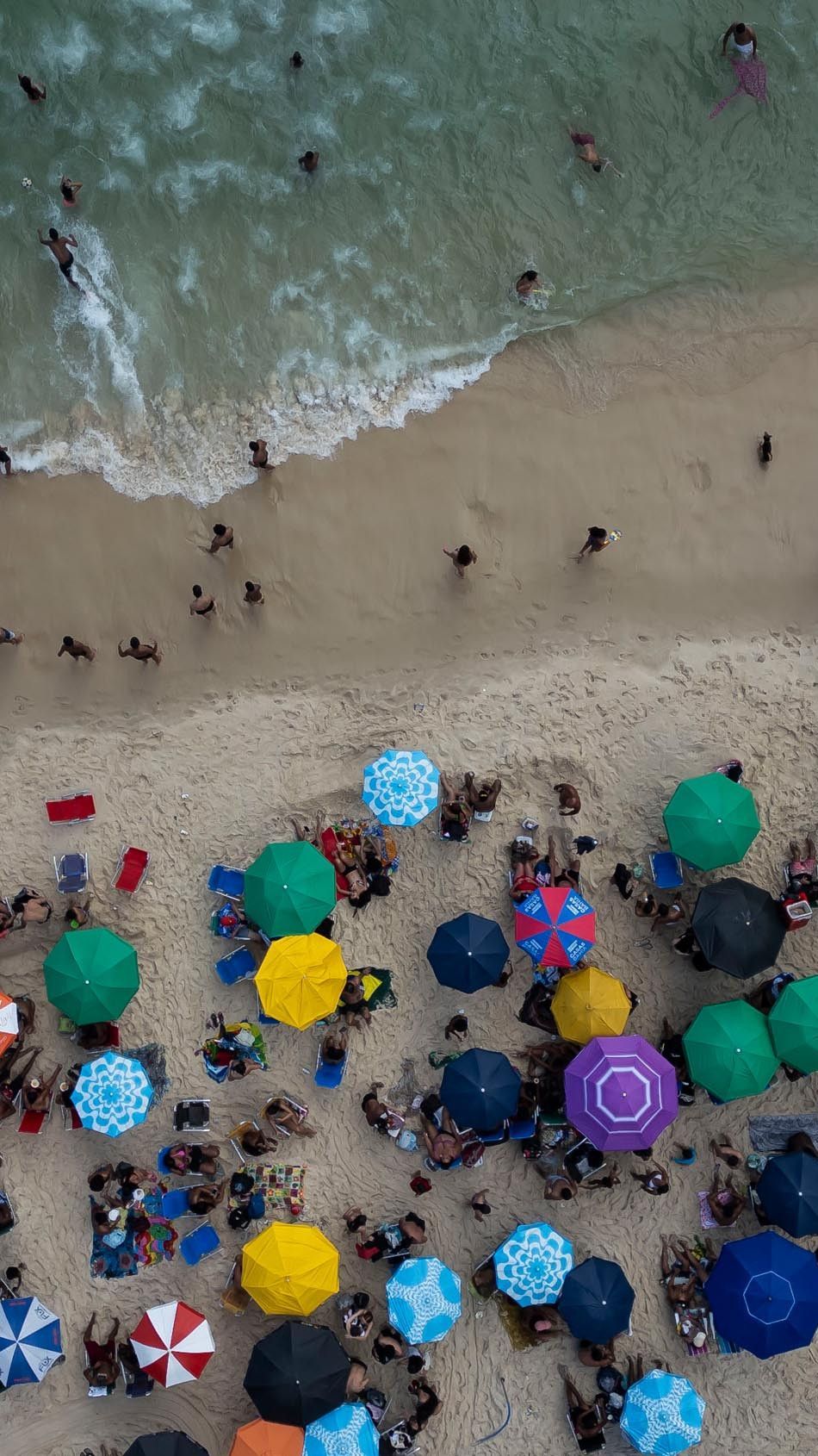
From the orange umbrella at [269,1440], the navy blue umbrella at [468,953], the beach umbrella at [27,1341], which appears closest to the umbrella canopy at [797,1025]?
the navy blue umbrella at [468,953]

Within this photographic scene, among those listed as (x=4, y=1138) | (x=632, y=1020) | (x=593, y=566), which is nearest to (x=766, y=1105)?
(x=632, y=1020)

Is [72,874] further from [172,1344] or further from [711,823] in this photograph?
[711,823]

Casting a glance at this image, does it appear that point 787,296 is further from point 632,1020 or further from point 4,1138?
point 4,1138

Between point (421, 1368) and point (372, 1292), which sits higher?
point (372, 1292)

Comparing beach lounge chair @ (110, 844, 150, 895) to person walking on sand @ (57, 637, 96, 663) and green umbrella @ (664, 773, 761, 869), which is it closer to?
person walking on sand @ (57, 637, 96, 663)

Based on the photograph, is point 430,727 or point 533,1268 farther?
point 430,727

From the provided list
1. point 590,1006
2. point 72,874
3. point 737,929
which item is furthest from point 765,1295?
point 72,874

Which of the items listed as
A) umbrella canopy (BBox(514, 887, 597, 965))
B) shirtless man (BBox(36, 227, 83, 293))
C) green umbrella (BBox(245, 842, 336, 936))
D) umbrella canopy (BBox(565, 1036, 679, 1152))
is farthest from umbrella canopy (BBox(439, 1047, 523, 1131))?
shirtless man (BBox(36, 227, 83, 293))
